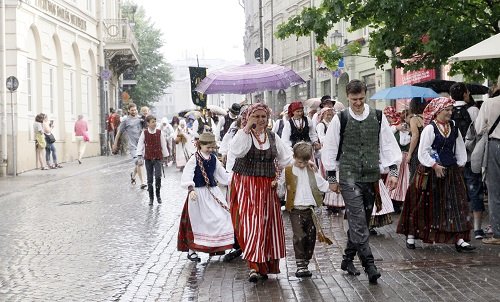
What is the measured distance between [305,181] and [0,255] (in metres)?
3.88

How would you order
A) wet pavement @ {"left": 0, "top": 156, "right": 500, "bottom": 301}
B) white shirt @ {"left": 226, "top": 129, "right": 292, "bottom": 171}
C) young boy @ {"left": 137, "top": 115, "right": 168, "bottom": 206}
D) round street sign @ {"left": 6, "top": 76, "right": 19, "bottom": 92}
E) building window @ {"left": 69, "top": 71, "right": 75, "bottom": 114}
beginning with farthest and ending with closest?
building window @ {"left": 69, "top": 71, "right": 75, "bottom": 114} → round street sign @ {"left": 6, "top": 76, "right": 19, "bottom": 92} → young boy @ {"left": 137, "top": 115, "right": 168, "bottom": 206} → white shirt @ {"left": 226, "top": 129, "right": 292, "bottom": 171} → wet pavement @ {"left": 0, "top": 156, "right": 500, "bottom": 301}

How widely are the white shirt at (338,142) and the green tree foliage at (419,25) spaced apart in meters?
6.77

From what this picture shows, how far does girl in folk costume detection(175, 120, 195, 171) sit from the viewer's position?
19.7 m

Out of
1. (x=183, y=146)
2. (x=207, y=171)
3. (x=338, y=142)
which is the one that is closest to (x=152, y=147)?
(x=183, y=146)

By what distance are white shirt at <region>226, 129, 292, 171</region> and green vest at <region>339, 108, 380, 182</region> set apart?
72 centimetres

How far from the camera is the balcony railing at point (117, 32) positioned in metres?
42.4

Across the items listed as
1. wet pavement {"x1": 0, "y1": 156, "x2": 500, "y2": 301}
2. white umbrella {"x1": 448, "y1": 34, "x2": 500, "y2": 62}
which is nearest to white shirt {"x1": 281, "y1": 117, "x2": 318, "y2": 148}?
wet pavement {"x1": 0, "y1": 156, "x2": 500, "y2": 301}

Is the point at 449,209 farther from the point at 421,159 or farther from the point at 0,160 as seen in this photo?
the point at 0,160

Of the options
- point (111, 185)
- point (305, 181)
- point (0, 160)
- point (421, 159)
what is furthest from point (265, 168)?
point (0, 160)

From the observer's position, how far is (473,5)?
15.2m

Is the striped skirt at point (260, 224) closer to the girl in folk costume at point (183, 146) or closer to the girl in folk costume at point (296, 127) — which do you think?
the girl in folk costume at point (296, 127)

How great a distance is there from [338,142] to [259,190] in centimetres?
88

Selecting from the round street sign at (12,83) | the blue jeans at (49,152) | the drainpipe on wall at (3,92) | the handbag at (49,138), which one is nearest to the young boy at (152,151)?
the round street sign at (12,83)

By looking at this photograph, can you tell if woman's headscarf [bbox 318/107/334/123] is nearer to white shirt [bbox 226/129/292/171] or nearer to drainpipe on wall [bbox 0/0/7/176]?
white shirt [bbox 226/129/292/171]
